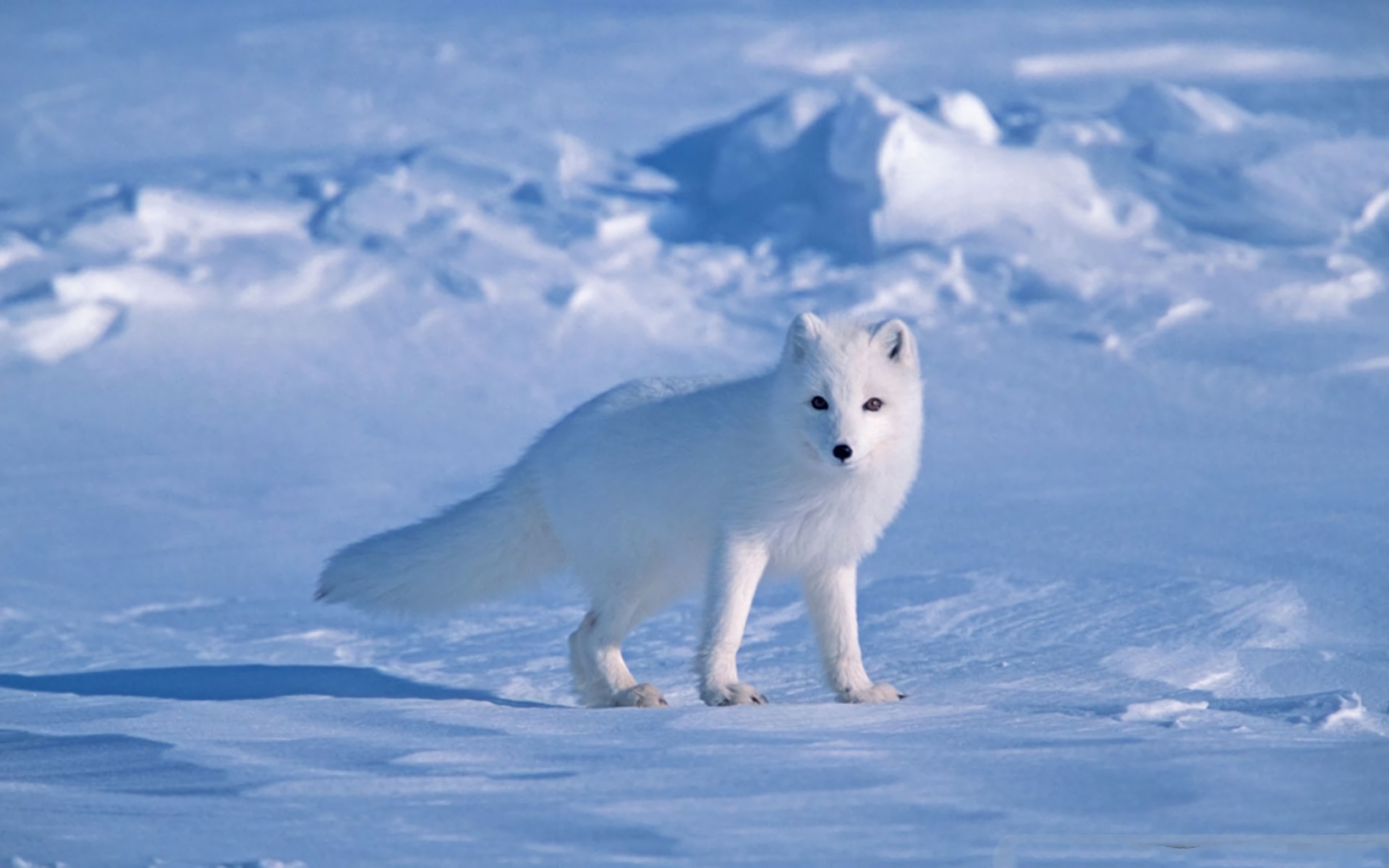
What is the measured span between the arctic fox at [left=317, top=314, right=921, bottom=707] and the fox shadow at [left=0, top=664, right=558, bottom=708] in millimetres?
222

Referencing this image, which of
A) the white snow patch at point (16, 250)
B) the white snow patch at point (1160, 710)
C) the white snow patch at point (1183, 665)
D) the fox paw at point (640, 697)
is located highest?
the white snow patch at point (16, 250)

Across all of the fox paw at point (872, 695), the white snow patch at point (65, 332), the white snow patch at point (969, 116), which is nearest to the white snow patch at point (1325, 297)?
the white snow patch at point (969, 116)

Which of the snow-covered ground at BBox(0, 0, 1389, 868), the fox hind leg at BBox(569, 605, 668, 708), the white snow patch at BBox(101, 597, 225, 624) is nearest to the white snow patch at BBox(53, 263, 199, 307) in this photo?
the snow-covered ground at BBox(0, 0, 1389, 868)

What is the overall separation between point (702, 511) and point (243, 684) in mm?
1289

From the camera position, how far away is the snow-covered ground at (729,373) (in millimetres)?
2322

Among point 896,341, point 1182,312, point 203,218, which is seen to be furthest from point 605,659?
point 203,218

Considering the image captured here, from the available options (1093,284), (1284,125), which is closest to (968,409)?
(1093,284)

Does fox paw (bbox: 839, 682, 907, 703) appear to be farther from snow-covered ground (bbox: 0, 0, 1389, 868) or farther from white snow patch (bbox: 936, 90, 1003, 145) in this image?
white snow patch (bbox: 936, 90, 1003, 145)

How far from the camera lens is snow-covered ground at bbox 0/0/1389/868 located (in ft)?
7.62

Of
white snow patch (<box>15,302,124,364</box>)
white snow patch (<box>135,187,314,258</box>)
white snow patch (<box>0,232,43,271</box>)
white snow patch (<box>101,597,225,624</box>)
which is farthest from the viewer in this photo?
white snow patch (<box>135,187,314,258</box>)

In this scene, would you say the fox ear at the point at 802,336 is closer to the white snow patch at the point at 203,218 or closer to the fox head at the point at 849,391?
the fox head at the point at 849,391

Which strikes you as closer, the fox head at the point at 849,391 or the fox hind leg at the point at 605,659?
the fox head at the point at 849,391

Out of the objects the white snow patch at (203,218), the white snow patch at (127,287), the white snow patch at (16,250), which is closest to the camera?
the white snow patch at (127,287)

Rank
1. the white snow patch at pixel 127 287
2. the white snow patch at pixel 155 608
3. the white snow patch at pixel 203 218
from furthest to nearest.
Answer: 1. the white snow patch at pixel 203 218
2. the white snow patch at pixel 127 287
3. the white snow patch at pixel 155 608
